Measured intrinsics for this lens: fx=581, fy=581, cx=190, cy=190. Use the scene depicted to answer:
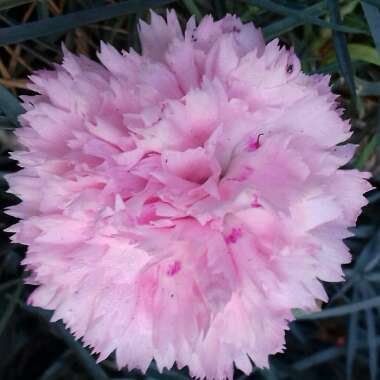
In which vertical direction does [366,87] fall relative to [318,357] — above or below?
above

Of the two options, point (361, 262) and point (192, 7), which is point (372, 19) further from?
point (361, 262)

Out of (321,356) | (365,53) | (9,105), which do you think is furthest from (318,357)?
(9,105)

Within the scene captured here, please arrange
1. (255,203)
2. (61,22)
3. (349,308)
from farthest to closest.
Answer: (349,308), (61,22), (255,203)

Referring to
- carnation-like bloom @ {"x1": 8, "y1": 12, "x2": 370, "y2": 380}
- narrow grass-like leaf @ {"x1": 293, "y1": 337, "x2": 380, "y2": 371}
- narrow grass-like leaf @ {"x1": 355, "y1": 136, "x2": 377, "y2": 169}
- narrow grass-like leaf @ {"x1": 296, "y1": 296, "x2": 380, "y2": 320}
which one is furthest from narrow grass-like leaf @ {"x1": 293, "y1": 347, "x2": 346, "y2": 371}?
carnation-like bloom @ {"x1": 8, "y1": 12, "x2": 370, "y2": 380}

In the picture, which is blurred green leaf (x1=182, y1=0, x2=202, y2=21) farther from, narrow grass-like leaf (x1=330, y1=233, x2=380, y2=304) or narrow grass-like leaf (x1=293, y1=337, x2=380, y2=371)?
narrow grass-like leaf (x1=293, y1=337, x2=380, y2=371)

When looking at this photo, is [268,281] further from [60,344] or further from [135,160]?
[60,344]

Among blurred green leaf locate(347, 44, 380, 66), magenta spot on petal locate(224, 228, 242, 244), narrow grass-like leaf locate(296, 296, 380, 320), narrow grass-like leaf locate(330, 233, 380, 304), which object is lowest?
magenta spot on petal locate(224, 228, 242, 244)

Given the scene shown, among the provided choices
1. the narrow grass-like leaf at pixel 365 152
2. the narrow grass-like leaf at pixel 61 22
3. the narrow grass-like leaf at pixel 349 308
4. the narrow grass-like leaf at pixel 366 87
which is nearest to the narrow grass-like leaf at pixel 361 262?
the narrow grass-like leaf at pixel 349 308
